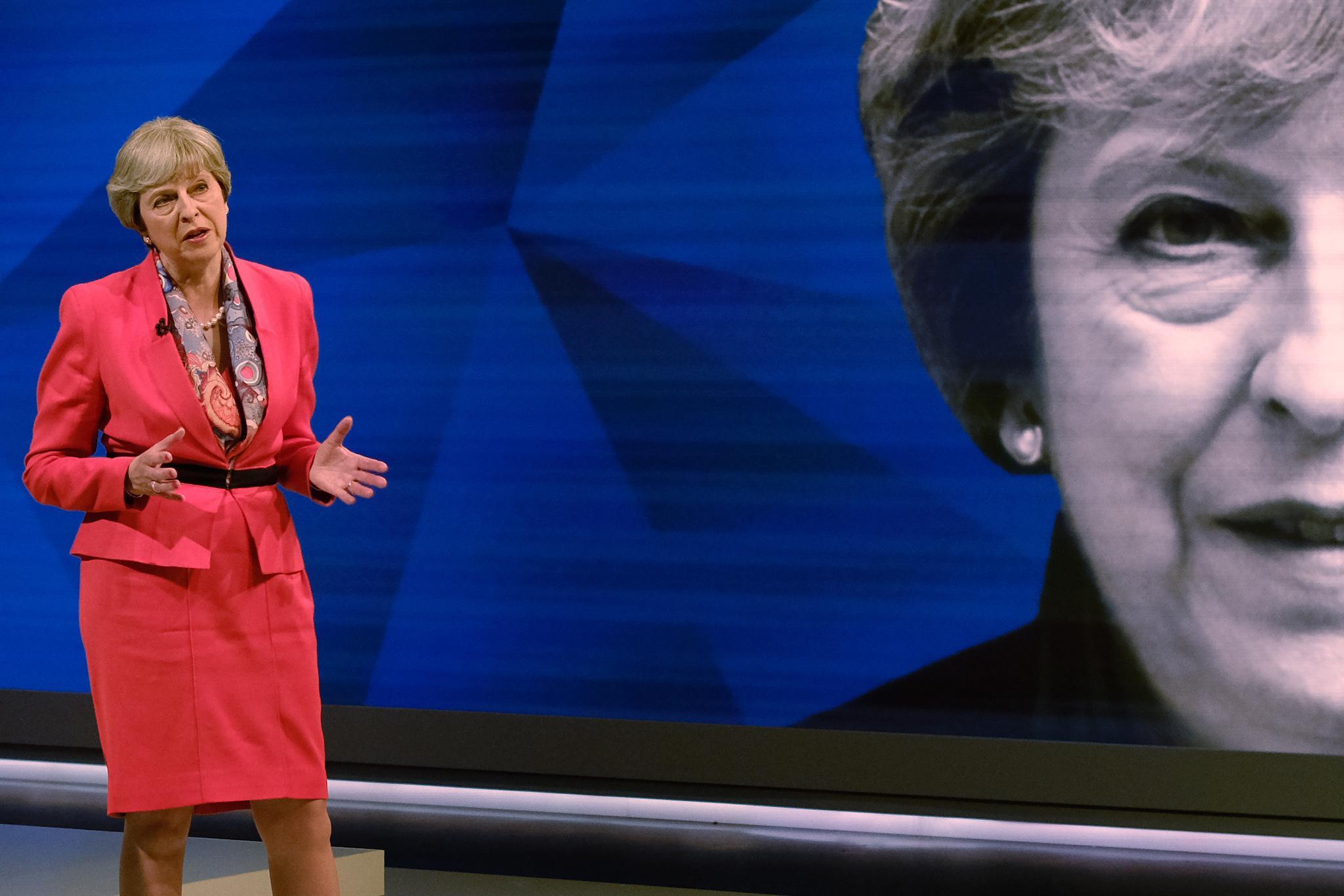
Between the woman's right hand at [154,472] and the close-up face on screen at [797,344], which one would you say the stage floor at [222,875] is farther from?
the woman's right hand at [154,472]

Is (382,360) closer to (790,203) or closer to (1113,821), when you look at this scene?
(790,203)

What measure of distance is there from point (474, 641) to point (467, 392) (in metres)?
0.66

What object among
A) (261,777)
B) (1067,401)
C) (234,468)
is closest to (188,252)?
(234,468)

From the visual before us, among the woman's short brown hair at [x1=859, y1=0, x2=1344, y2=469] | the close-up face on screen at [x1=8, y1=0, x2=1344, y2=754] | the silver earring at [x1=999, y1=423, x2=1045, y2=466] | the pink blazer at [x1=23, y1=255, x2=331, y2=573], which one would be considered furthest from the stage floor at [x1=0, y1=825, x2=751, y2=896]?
the woman's short brown hair at [x1=859, y1=0, x2=1344, y2=469]

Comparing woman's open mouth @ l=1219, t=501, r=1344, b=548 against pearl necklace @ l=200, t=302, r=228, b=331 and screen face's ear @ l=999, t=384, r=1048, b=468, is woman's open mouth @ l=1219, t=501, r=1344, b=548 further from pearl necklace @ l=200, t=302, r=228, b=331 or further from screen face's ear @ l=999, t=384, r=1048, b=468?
pearl necklace @ l=200, t=302, r=228, b=331

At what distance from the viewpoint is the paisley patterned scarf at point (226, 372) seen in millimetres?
2043

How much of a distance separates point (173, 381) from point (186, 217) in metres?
0.23

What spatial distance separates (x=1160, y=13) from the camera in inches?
135

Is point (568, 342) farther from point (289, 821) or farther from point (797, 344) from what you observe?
point (289, 821)

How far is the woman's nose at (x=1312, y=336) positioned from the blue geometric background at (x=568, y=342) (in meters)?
0.58

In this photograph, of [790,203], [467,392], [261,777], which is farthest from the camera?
[467,392]

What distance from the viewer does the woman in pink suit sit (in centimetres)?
201

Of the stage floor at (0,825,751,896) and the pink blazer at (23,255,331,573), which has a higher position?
the pink blazer at (23,255,331,573)

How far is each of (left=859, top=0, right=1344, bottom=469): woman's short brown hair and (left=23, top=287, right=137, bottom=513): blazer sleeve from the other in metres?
2.11
